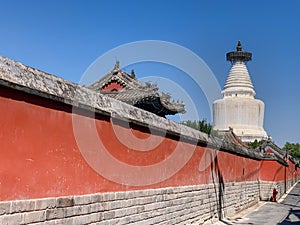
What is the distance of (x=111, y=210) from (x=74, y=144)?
1.32 meters

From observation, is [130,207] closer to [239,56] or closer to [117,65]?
[117,65]

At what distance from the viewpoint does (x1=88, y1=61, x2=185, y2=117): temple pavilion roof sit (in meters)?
16.5

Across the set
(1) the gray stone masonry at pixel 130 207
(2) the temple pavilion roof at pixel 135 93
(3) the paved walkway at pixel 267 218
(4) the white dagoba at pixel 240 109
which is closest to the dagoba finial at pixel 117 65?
(2) the temple pavilion roof at pixel 135 93

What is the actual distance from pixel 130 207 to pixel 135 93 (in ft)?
34.9

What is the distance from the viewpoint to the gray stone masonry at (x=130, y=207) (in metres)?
4.14

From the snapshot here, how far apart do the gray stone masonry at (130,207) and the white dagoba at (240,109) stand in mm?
35855

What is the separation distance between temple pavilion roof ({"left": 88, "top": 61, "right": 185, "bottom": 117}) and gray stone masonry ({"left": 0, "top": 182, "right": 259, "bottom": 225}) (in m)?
5.29

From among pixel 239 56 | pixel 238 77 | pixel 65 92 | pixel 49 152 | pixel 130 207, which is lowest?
pixel 130 207

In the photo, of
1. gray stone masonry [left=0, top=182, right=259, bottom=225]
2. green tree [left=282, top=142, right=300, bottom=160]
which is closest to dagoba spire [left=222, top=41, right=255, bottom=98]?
green tree [left=282, top=142, right=300, bottom=160]

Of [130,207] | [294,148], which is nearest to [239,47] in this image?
[294,148]

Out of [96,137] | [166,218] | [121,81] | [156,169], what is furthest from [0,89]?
[121,81]

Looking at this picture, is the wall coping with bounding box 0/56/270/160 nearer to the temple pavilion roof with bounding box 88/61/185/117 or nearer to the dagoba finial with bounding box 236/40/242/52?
the temple pavilion roof with bounding box 88/61/185/117

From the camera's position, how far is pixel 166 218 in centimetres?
780

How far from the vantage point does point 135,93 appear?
1678cm
